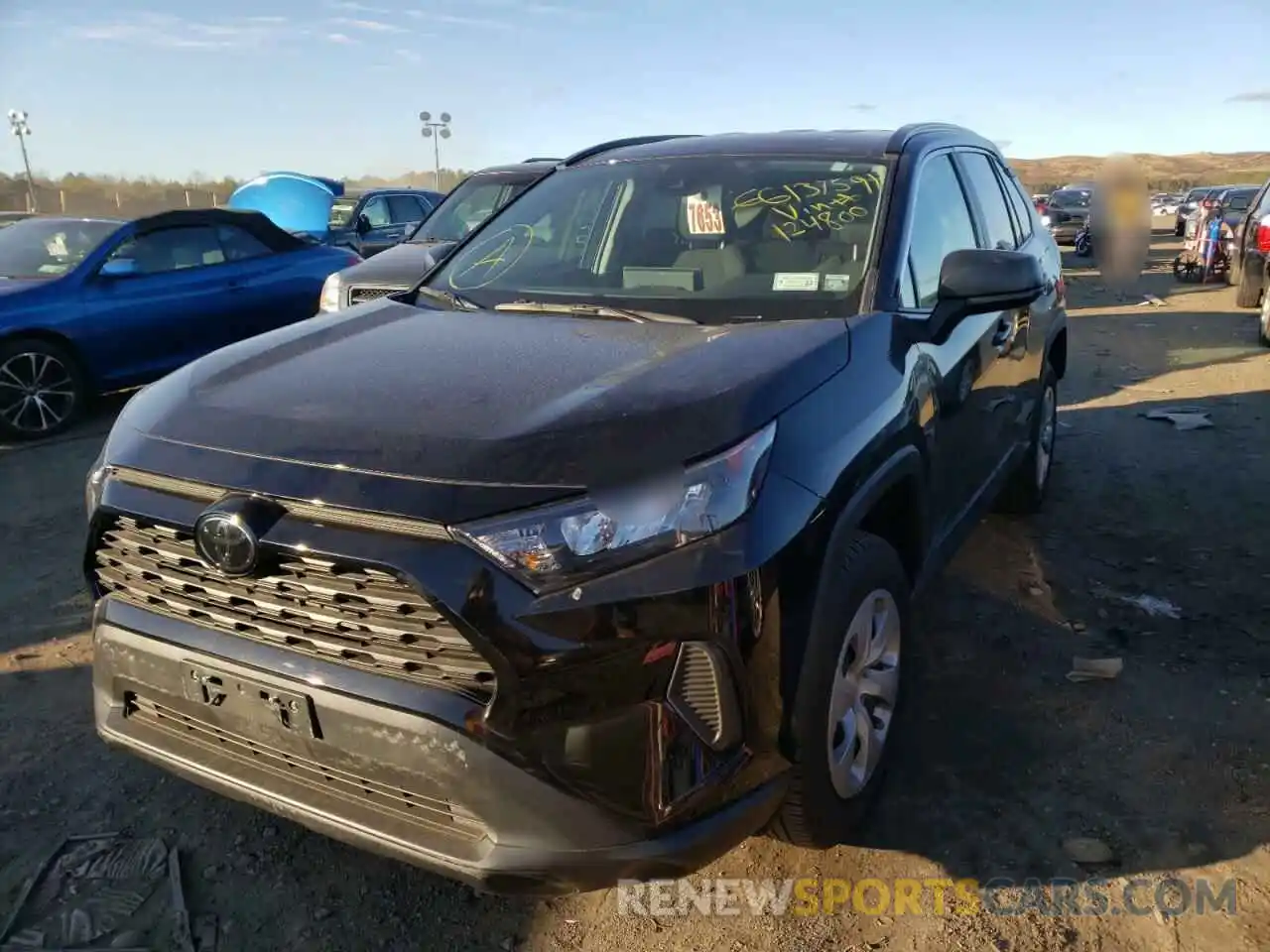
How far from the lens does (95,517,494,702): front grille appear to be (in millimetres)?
1822

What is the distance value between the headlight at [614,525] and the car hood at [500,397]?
4cm

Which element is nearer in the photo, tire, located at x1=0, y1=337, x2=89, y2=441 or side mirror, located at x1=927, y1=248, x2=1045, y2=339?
side mirror, located at x1=927, y1=248, x2=1045, y2=339

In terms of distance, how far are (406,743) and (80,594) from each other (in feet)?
9.99

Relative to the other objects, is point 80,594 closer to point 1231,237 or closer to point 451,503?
point 451,503

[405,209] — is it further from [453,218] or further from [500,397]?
[500,397]

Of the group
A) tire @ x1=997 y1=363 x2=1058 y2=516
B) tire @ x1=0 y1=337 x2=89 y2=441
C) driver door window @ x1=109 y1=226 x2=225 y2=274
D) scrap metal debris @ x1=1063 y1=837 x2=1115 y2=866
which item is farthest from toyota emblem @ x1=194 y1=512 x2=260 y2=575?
driver door window @ x1=109 y1=226 x2=225 y2=274

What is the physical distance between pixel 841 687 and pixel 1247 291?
12224mm

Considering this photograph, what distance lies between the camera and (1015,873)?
2516 mm

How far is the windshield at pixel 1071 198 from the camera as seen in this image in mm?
22672

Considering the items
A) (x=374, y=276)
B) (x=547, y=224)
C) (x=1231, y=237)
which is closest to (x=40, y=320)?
(x=374, y=276)

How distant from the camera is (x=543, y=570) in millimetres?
1805

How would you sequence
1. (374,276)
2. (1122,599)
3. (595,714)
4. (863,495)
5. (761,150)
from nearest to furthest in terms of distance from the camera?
(595,714) < (863,495) < (761,150) < (1122,599) < (374,276)

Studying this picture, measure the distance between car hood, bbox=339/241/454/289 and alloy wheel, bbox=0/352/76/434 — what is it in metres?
2.22

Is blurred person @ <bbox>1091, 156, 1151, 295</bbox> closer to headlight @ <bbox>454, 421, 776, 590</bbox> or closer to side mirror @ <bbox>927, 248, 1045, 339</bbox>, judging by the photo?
side mirror @ <bbox>927, 248, 1045, 339</bbox>
